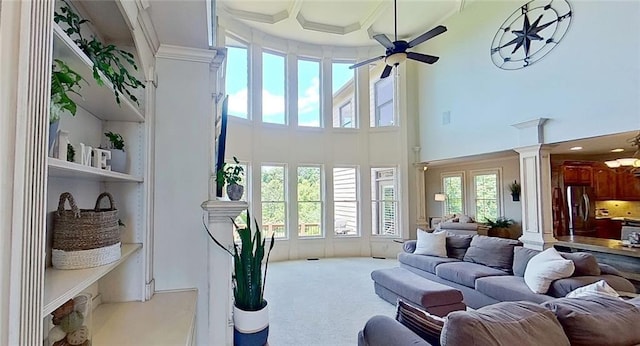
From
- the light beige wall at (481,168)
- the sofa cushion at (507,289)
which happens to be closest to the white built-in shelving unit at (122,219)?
the sofa cushion at (507,289)

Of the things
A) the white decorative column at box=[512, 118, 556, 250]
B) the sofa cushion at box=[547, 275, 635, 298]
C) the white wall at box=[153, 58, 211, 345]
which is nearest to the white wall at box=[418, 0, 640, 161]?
the white decorative column at box=[512, 118, 556, 250]

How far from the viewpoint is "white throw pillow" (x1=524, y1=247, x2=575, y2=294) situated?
3494 millimetres

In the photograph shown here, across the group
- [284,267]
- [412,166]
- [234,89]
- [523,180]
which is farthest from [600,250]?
[234,89]

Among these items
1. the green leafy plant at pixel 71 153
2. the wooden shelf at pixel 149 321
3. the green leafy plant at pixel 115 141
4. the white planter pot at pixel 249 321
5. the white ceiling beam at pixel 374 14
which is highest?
the white ceiling beam at pixel 374 14

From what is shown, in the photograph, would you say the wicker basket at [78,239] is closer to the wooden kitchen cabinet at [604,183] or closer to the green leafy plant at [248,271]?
the green leafy plant at [248,271]

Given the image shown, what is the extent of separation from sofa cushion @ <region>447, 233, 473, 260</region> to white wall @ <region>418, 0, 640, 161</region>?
2.14 m

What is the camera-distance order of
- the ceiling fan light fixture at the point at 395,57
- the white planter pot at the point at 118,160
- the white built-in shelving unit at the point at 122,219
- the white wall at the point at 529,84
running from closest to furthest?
the white built-in shelving unit at the point at 122,219 → the white planter pot at the point at 118,160 → the white wall at the point at 529,84 → the ceiling fan light fixture at the point at 395,57

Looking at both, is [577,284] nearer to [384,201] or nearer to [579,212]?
[384,201]

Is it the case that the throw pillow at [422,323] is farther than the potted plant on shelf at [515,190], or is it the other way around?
the potted plant on shelf at [515,190]

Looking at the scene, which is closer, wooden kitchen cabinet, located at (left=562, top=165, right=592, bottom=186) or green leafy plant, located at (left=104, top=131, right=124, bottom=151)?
green leafy plant, located at (left=104, top=131, right=124, bottom=151)

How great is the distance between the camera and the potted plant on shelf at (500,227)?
8.06 m

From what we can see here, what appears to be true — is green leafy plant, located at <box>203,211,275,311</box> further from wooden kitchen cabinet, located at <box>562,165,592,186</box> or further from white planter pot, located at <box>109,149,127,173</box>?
wooden kitchen cabinet, located at <box>562,165,592,186</box>

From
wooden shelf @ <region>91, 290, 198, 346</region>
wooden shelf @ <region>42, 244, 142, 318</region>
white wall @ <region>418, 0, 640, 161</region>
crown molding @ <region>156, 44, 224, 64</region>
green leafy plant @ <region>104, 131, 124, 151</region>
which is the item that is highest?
white wall @ <region>418, 0, 640, 161</region>

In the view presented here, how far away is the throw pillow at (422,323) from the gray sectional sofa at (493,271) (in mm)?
2143
